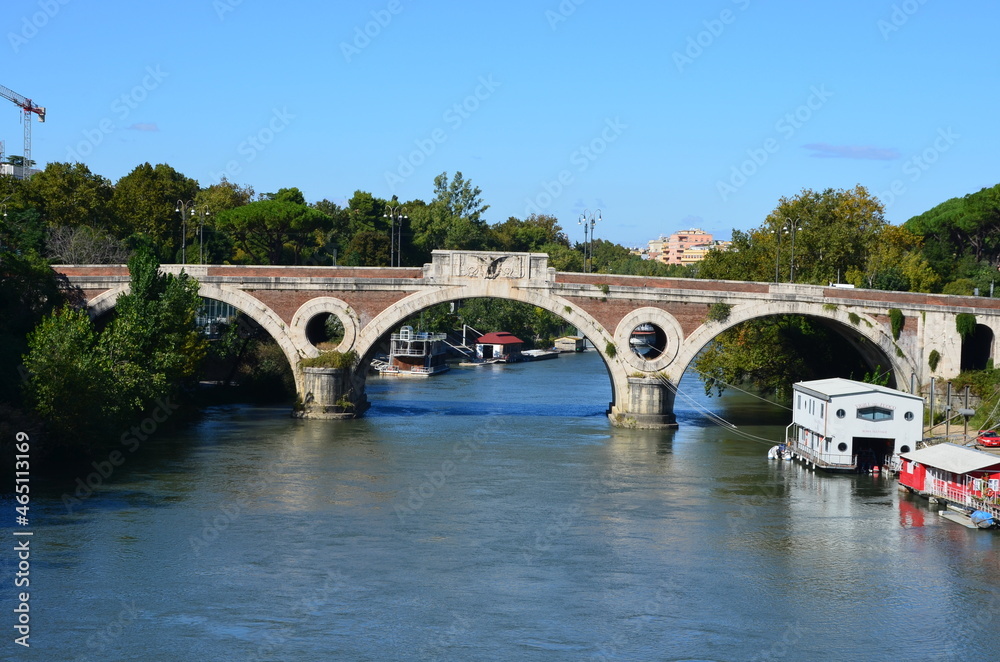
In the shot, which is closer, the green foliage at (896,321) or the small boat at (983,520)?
the small boat at (983,520)

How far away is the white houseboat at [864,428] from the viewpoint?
162 feet

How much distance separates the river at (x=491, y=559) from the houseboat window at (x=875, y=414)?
2692 mm

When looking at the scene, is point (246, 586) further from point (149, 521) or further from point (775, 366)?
point (775, 366)

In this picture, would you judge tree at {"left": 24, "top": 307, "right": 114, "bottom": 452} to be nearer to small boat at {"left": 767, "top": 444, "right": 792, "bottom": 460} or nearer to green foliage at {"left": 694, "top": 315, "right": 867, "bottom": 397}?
small boat at {"left": 767, "top": 444, "right": 792, "bottom": 460}

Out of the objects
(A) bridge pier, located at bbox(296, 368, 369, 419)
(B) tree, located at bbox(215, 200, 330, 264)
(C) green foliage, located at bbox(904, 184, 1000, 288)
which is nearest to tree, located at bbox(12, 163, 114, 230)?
(B) tree, located at bbox(215, 200, 330, 264)

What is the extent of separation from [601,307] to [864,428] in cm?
1672

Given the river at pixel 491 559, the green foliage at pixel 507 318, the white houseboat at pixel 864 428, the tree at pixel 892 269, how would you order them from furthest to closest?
the green foliage at pixel 507 318 < the tree at pixel 892 269 < the white houseboat at pixel 864 428 < the river at pixel 491 559

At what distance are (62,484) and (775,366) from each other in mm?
41967

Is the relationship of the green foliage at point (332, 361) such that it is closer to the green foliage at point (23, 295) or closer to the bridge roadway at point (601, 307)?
the bridge roadway at point (601, 307)

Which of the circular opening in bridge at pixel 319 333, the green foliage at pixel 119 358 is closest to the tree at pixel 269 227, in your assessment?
the circular opening in bridge at pixel 319 333

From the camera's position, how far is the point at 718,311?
60906 mm

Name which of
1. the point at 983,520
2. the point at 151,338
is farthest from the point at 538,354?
the point at 983,520

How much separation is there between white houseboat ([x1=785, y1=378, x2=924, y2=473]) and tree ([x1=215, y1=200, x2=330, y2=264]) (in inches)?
2273

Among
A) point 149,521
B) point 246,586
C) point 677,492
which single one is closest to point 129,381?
point 149,521
